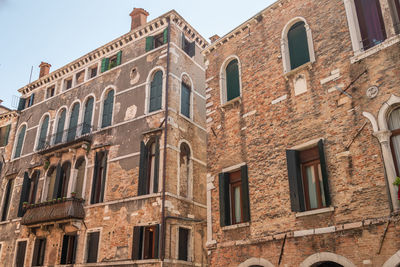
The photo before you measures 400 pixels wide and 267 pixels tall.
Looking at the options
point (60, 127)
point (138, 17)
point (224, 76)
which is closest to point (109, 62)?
point (138, 17)

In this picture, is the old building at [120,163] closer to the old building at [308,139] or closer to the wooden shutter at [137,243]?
the wooden shutter at [137,243]

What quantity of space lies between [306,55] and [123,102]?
391 inches

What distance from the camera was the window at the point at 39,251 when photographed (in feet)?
60.0

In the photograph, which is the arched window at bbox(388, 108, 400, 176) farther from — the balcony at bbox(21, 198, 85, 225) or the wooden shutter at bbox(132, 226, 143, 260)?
the balcony at bbox(21, 198, 85, 225)

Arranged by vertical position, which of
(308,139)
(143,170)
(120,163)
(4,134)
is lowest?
(308,139)

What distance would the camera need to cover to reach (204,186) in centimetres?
1728

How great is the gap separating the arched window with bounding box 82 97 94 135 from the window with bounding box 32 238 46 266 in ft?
18.6

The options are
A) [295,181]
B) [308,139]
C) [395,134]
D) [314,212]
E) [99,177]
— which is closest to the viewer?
[395,134]

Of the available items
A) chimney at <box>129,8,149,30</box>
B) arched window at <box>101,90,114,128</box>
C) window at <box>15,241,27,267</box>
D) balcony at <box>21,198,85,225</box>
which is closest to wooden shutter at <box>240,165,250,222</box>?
balcony at <box>21,198,85,225</box>

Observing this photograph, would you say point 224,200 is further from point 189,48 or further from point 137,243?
point 189,48

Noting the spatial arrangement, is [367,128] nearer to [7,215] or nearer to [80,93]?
[80,93]

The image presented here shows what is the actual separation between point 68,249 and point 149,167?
5.53m

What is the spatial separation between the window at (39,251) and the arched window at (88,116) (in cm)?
566

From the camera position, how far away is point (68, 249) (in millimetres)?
17438
